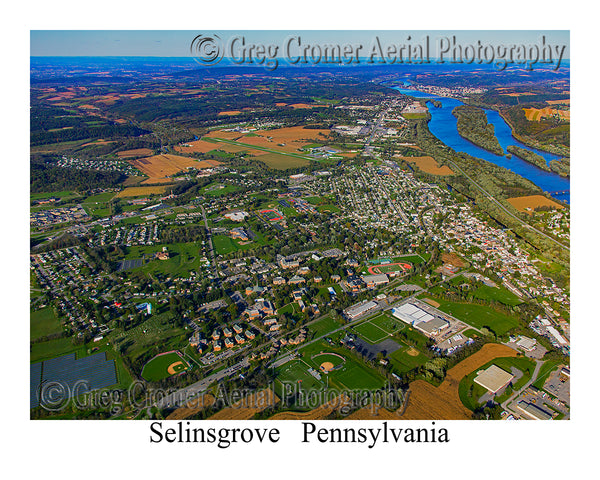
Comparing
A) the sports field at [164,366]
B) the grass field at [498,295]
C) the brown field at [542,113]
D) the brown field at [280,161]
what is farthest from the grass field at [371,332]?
the brown field at [542,113]

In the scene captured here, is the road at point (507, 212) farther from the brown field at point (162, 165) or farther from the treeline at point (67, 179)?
the treeline at point (67, 179)

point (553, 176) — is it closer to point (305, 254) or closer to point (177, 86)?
point (305, 254)

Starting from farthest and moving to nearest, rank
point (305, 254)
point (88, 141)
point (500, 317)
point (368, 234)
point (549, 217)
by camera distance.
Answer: point (88, 141) < point (549, 217) < point (368, 234) < point (305, 254) < point (500, 317)

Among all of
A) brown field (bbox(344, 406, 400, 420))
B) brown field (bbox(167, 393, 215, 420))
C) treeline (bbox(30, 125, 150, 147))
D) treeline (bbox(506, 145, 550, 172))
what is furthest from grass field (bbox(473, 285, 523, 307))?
treeline (bbox(30, 125, 150, 147))

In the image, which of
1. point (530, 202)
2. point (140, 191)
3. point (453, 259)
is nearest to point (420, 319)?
point (453, 259)

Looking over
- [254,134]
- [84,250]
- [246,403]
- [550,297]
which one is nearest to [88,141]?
[254,134]
